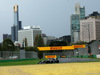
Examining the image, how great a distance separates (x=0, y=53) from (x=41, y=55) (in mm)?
38976

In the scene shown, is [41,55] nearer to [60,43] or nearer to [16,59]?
[16,59]

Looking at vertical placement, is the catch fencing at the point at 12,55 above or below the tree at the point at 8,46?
below

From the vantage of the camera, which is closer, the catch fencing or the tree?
the catch fencing

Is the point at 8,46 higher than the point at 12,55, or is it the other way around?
the point at 8,46

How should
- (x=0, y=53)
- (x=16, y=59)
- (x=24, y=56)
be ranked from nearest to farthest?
(x=0, y=53), (x=16, y=59), (x=24, y=56)

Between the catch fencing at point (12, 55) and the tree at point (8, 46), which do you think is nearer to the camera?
the catch fencing at point (12, 55)

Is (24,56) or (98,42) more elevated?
(98,42)

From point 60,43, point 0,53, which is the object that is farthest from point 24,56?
point 60,43

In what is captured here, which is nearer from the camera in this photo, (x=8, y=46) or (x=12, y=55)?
(x=12, y=55)

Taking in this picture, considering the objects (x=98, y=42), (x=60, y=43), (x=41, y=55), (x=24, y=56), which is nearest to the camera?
(x=24, y=56)

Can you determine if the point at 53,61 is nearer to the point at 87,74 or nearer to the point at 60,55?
Result: the point at 87,74

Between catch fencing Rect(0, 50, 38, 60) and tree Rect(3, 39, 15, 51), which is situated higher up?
tree Rect(3, 39, 15, 51)

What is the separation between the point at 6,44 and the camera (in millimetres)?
110312

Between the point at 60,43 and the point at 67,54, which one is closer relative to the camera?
the point at 67,54
